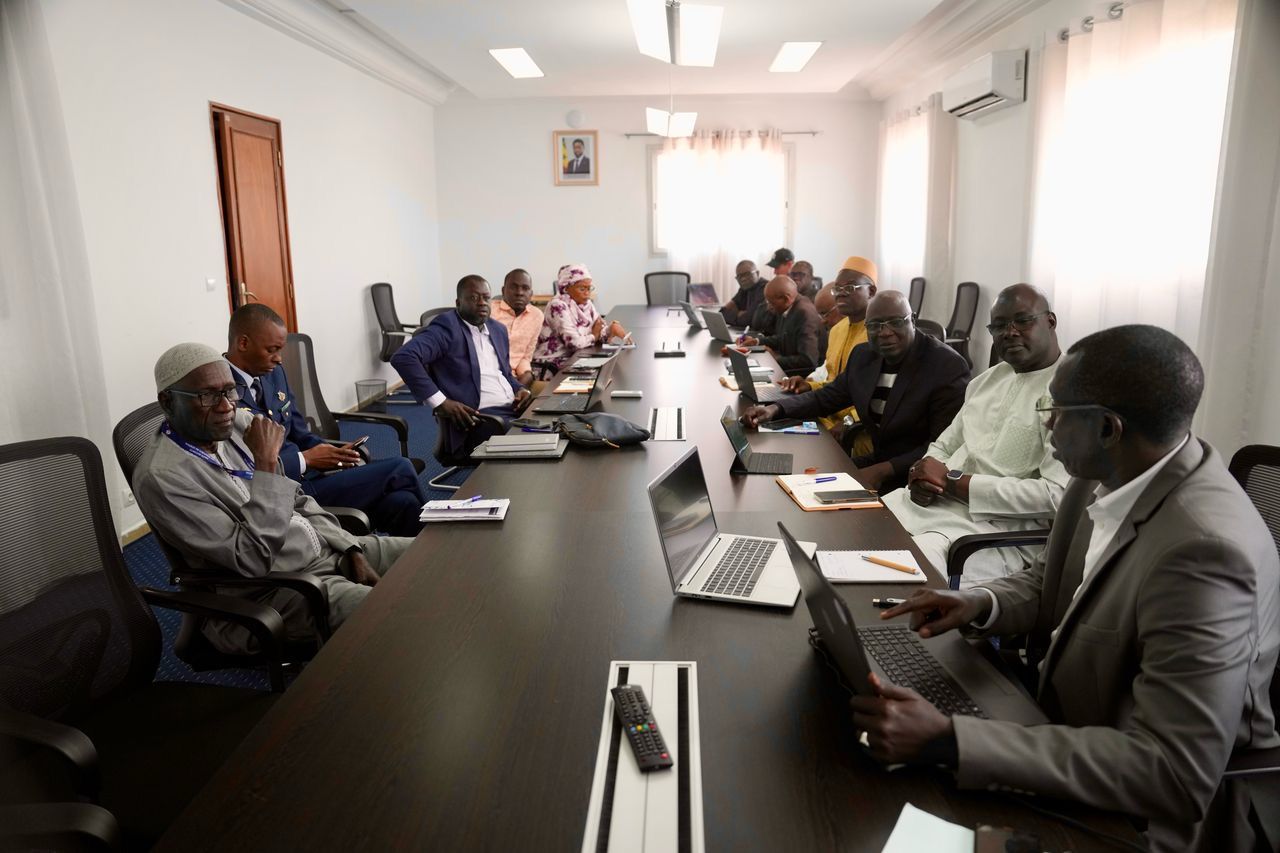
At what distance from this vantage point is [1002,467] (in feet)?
8.64

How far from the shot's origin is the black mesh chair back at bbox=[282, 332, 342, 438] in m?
3.54

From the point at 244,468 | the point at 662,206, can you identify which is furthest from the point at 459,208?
the point at 244,468

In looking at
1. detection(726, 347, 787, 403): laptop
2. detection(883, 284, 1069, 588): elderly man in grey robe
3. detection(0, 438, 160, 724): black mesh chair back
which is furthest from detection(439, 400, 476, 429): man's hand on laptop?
detection(0, 438, 160, 724): black mesh chair back

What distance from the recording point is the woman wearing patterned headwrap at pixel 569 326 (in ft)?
18.6

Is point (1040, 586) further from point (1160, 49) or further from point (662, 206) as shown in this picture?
point (662, 206)

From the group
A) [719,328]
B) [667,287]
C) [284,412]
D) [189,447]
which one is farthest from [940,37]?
[189,447]

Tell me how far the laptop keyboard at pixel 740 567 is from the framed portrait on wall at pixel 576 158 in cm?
842

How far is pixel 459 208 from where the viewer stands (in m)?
9.81

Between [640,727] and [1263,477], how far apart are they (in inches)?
57.0

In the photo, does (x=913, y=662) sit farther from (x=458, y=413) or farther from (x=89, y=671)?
(x=458, y=413)

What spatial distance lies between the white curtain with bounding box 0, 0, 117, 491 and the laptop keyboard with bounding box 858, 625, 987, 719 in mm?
3394

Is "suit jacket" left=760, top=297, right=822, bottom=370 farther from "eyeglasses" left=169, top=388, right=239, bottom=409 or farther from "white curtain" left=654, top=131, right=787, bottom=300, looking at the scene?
"white curtain" left=654, top=131, right=787, bottom=300

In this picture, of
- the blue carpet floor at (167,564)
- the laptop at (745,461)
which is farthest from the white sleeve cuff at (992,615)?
the blue carpet floor at (167,564)

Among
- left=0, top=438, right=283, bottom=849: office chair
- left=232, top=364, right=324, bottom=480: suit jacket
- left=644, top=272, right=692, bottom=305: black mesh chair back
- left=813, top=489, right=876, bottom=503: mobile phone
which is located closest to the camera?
left=0, top=438, right=283, bottom=849: office chair
